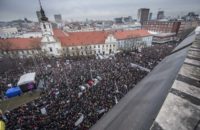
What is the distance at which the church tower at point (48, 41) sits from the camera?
39713 mm

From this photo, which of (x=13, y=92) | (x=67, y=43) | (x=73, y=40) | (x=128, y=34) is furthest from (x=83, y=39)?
(x=13, y=92)

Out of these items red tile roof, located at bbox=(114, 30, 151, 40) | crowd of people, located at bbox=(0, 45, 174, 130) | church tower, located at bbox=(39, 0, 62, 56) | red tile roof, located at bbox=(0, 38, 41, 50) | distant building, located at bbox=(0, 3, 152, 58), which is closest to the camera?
crowd of people, located at bbox=(0, 45, 174, 130)

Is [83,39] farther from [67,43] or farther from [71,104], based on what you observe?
[71,104]

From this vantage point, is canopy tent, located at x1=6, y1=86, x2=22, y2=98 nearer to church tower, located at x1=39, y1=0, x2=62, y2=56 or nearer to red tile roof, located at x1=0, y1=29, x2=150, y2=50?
church tower, located at x1=39, y1=0, x2=62, y2=56

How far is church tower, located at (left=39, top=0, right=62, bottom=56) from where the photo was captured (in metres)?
39.7

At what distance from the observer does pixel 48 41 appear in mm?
42500

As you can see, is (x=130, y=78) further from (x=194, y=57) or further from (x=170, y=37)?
(x=170, y=37)

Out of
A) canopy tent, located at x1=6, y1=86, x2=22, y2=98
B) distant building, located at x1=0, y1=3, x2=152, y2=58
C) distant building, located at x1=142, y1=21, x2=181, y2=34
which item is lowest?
canopy tent, located at x1=6, y1=86, x2=22, y2=98

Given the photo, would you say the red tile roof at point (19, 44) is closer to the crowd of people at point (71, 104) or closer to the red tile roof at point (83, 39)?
the red tile roof at point (83, 39)

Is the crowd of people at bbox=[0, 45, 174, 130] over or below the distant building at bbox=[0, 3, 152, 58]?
below

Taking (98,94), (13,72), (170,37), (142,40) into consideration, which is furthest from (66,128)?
(170,37)

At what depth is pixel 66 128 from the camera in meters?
12.3

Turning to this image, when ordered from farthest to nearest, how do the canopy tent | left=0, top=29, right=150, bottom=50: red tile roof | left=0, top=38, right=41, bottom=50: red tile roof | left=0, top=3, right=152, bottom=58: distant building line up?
1. left=0, top=29, right=150, bottom=50: red tile roof
2. left=0, top=3, right=152, bottom=58: distant building
3. left=0, top=38, right=41, bottom=50: red tile roof
4. the canopy tent

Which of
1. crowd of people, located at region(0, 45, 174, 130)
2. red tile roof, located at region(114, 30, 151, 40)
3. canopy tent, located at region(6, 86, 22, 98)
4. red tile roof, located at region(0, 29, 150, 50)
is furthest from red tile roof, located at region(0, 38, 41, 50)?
red tile roof, located at region(114, 30, 151, 40)
